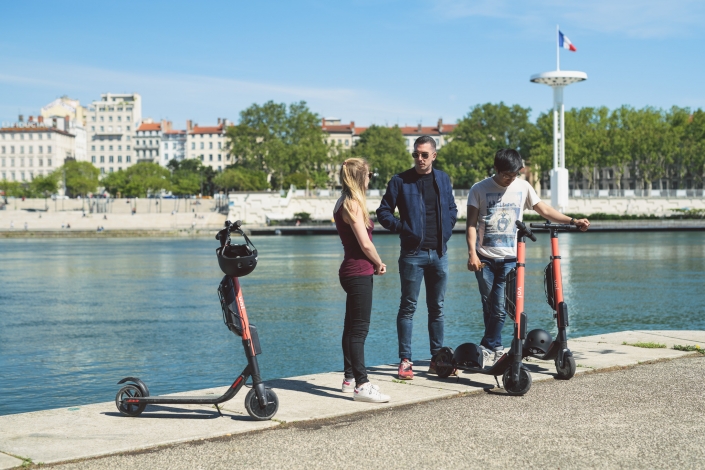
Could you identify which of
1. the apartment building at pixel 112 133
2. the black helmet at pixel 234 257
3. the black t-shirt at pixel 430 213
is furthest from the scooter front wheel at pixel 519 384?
the apartment building at pixel 112 133

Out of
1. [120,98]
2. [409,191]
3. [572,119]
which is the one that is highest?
[120,98]

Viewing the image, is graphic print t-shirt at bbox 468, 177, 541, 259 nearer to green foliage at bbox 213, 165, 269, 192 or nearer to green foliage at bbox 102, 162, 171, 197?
green foliage at bbox 213, 165, 269, 192

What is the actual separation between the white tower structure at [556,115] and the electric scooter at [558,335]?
278ft

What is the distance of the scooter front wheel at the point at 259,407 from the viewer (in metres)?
6.14

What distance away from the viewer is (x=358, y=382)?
6922 mm

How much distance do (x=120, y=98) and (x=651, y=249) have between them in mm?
157549

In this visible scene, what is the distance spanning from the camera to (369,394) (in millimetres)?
6762

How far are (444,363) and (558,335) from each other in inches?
40.3

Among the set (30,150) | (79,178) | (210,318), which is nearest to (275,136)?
(79,178)

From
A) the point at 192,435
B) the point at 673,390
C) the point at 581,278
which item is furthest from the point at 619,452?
the point at 581,278

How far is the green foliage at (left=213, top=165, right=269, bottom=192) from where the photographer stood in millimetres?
119562

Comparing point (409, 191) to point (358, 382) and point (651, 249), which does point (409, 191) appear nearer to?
point (358, 382)

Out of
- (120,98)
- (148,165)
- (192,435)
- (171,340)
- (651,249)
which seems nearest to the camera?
(192,435)

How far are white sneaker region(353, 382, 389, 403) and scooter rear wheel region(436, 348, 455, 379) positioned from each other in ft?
3.33
